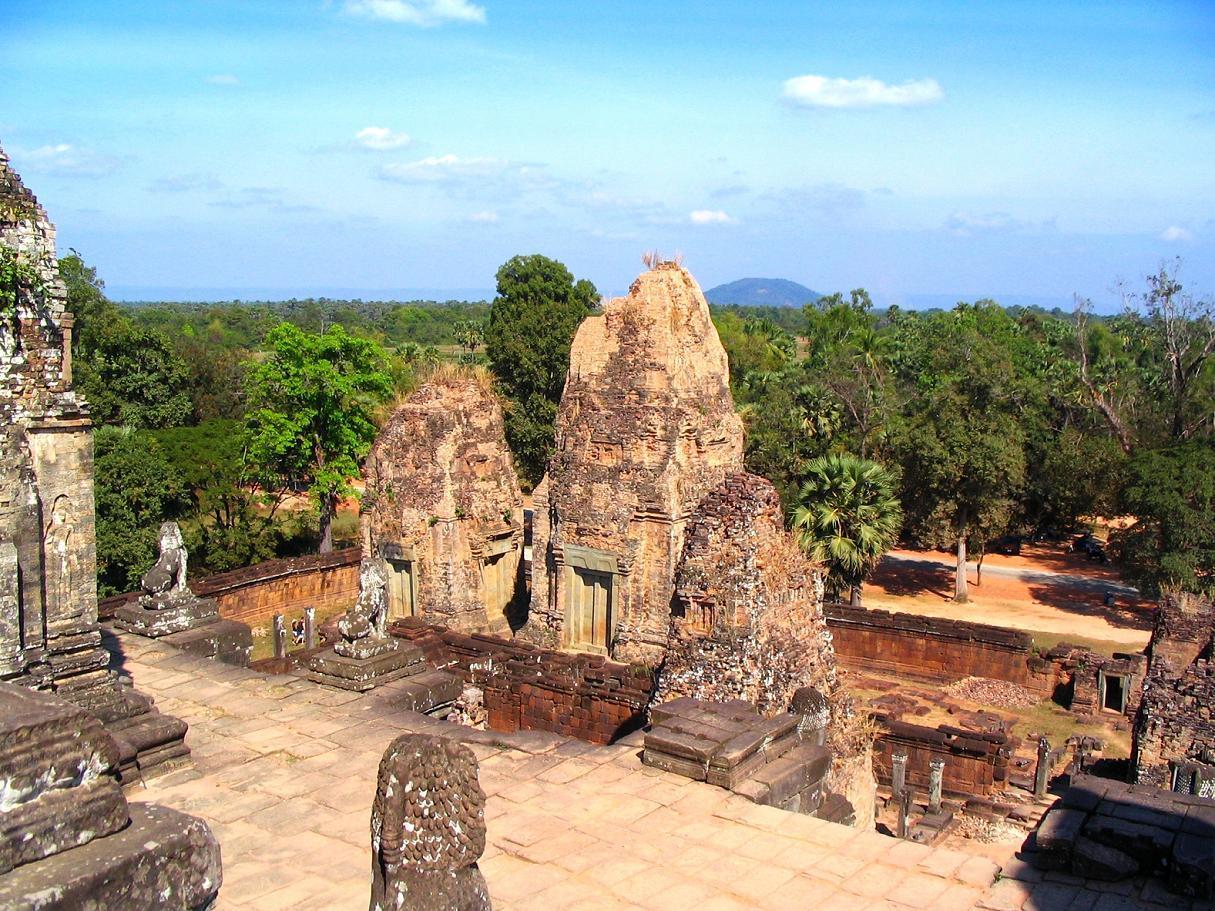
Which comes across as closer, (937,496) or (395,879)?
(395,879)

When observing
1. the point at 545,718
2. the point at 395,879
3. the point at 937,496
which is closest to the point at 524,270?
the point at 937,496

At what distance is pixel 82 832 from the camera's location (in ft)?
8.86

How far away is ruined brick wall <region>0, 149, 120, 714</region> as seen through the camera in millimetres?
7941

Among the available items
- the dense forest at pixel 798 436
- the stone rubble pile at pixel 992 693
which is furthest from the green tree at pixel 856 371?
the stone rubble pile at pixel 992 693

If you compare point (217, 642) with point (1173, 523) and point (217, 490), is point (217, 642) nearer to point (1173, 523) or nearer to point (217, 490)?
point (217, 490)

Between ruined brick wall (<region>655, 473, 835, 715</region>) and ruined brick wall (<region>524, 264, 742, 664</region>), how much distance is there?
15.5 ft

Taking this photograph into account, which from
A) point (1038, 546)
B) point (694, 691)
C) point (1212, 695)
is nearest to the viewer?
point (694, 691)

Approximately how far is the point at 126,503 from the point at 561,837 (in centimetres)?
1604

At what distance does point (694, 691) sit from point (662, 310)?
7.72m

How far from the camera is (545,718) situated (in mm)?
12320

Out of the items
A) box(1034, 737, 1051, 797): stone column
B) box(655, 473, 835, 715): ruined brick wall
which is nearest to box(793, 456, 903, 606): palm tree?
box(1034, 737, 1051, 797): stone column

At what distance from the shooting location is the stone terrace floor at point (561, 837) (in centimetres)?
618

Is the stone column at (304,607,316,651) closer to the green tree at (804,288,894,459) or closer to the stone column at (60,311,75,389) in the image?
the stone column at (60,311,75,389)

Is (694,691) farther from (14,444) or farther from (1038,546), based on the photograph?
(1038,546)
